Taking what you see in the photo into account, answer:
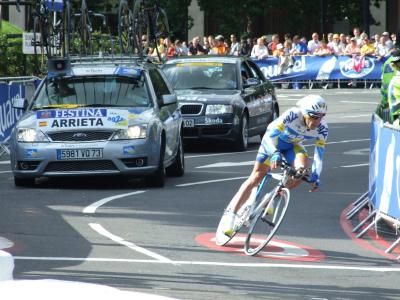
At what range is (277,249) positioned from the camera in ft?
34.8

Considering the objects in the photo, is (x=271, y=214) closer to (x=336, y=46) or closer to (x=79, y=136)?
(x=79, y=136)

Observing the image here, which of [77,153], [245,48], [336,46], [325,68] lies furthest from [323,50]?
[77,153]

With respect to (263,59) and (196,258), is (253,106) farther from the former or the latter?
(263,59)

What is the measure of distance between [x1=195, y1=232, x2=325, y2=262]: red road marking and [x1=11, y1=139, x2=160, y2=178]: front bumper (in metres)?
3.70

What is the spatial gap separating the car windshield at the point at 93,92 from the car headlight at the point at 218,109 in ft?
15.4

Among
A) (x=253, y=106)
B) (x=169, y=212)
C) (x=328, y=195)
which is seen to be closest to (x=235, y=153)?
(x=253, y=106)

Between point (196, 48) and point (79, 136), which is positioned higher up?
point (79, 136)

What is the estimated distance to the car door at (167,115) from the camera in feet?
51.6

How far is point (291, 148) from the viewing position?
416 inches

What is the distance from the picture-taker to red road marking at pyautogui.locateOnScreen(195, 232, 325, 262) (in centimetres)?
1019

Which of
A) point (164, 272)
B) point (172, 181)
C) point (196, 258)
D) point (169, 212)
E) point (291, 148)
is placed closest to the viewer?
point (164, 272)

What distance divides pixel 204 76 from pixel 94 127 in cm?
714

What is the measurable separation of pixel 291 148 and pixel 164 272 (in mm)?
2036

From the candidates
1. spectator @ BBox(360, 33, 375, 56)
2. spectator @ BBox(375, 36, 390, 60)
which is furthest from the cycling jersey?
spectator @ BBox(360, 33, 375, 56)
